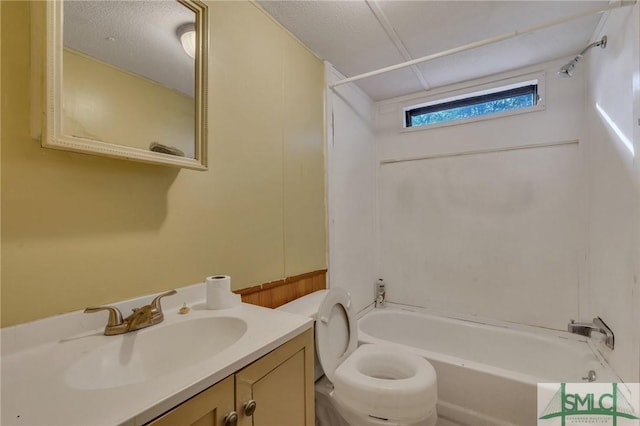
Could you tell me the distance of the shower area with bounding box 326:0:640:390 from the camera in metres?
1.48

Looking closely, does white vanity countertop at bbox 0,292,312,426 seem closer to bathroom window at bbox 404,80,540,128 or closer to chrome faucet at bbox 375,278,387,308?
chrome faucet at bbox 375,278,387,308

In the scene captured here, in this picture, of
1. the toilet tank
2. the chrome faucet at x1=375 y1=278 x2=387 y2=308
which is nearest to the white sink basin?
the toilet tank

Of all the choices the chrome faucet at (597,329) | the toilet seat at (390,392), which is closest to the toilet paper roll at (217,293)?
the toilet seat at (390,392)

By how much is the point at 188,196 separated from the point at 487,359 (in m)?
2.33

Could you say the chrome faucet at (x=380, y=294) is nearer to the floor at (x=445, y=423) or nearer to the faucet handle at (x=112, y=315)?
the floor at (x=445, y=423)

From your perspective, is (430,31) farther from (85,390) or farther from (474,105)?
A: (85,390)

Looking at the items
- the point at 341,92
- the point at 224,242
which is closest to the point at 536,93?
the point at 341,92

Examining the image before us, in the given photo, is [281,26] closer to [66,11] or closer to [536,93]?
[66,11]

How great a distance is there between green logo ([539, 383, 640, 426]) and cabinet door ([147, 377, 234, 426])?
5.00ft

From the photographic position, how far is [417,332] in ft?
7.84

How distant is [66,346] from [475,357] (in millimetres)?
2440

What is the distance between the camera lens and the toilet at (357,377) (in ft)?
4.02

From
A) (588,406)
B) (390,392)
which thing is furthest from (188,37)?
(588,406)

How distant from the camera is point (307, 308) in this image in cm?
148
